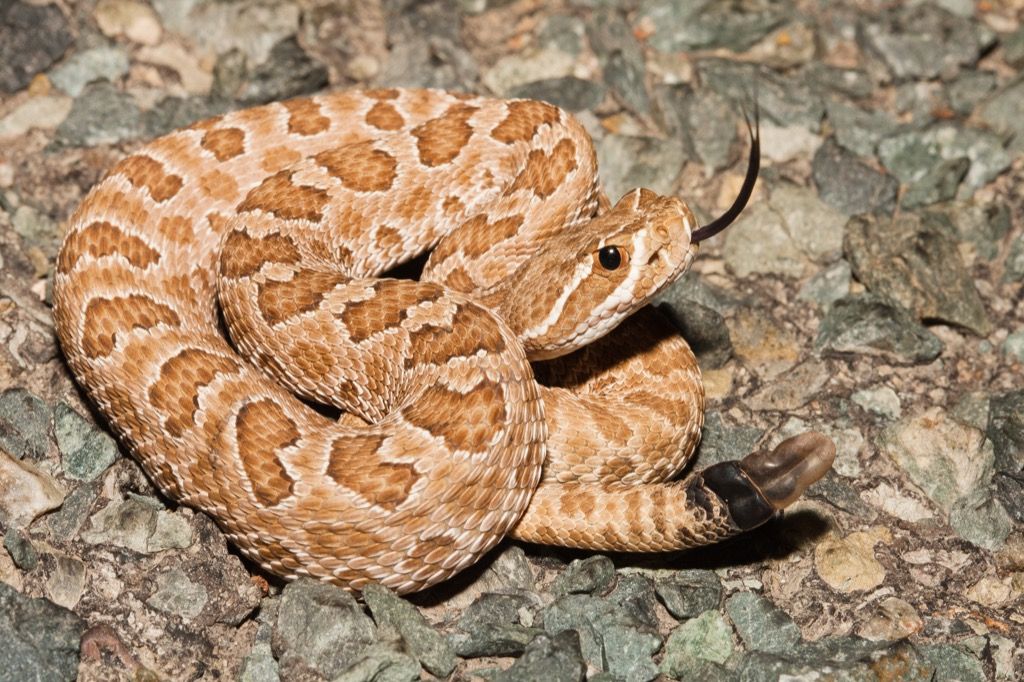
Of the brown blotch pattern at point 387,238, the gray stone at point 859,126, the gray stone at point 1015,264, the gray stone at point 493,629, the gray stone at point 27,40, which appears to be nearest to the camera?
the gray stone at point 493,629

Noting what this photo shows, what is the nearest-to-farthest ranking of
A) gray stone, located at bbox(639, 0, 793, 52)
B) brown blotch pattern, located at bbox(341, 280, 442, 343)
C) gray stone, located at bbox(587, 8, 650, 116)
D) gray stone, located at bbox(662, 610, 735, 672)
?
gray stone, located at bbox(662, 610, 735, 672)
brown blotch pattern, located at bbox(341, 280, 442, 343)
gray stone, located at bbox(587, 8, 650, 116)
gray stone, located at bbox(639, 0, 793, 52)

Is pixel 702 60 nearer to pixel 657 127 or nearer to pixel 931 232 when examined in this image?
pixel 657 127

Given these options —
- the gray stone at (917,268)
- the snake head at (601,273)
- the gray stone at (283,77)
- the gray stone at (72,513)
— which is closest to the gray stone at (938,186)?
the gray stone at (917,268)

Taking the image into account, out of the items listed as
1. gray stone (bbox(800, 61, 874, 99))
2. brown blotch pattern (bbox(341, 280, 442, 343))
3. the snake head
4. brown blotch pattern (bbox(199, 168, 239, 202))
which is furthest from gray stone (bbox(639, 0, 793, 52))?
brown blotch pattern (bbox(341, 280, 442, 343))

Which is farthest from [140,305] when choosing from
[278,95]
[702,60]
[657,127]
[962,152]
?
[962,152]

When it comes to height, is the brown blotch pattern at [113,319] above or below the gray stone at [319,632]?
above

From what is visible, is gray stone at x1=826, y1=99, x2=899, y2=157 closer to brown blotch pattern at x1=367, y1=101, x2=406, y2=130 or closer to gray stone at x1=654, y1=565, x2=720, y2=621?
brown blotch pattern at x1=367, y1=101, x2=406, y2=130

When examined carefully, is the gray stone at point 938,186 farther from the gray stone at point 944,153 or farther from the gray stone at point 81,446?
the gray stone at point 81,446
